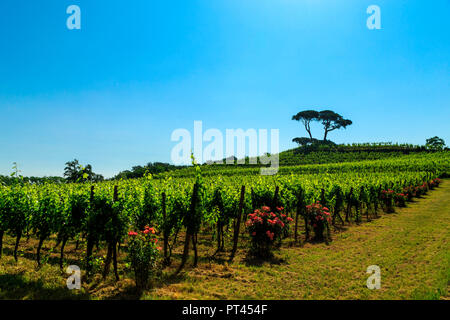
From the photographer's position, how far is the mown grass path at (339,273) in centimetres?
667

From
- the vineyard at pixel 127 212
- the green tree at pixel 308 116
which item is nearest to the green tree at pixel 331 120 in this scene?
the green tree at pixel 308 116

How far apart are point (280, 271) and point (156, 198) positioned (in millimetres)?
5622

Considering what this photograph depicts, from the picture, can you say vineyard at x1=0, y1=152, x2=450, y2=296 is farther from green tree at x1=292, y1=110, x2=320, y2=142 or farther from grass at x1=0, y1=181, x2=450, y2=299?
green tree at x1=292, y1=110, x2=320, y2=142

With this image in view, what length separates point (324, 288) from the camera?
707 centimetres

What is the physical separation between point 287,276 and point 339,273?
5.68ft

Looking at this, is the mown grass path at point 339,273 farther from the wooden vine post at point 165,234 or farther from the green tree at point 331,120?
the green tree at point 331,120

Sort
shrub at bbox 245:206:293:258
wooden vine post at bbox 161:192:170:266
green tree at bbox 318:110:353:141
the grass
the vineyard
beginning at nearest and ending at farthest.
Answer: the grass, the vineyard, wooden vine post at bbox 161:192:170:266, shrub at bbox 245:206:293:258, green tree at bbox 318:110:353:141

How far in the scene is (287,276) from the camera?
26.1 feet

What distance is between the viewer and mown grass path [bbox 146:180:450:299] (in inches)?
263

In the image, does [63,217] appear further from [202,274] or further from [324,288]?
[324,288]

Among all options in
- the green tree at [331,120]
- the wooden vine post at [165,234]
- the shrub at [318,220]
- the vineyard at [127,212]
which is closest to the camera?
the vineyard at [127,212]

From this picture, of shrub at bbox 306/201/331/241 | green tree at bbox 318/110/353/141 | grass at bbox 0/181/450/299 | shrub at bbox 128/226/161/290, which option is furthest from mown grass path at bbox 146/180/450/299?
green tree at bbox 318/110/353/141

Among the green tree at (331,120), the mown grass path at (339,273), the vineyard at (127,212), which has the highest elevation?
→ the green tree at (331,120)
